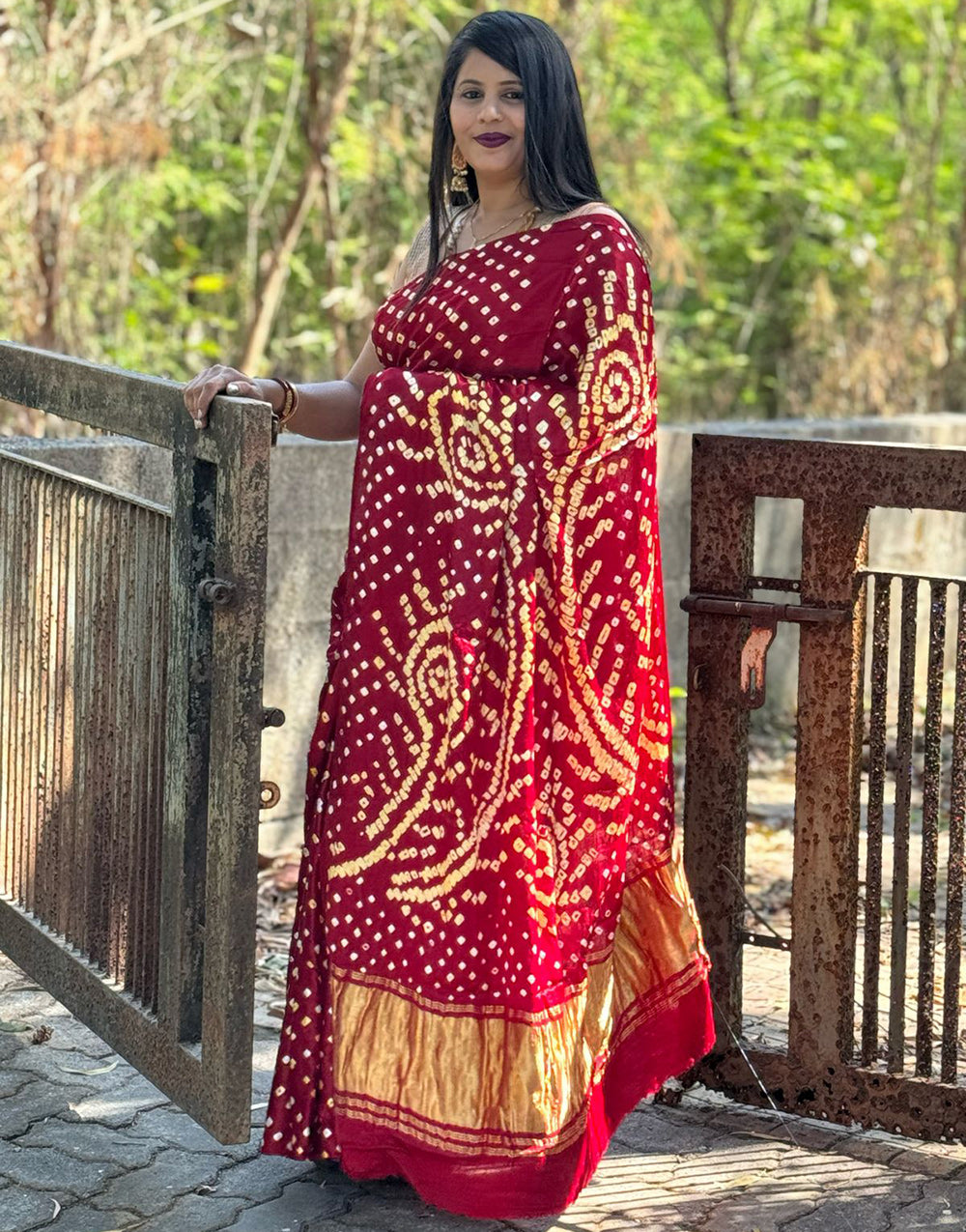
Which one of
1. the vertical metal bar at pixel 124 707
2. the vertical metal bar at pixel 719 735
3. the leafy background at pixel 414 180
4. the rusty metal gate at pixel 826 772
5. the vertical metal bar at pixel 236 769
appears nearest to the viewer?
the vertical metal bar at pixel 236 769

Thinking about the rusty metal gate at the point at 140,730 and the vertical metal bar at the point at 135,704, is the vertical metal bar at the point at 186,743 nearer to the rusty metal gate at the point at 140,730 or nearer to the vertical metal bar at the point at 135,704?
the rusty metal gate at the point at 140,730

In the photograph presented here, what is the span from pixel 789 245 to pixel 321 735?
10681 millimetres

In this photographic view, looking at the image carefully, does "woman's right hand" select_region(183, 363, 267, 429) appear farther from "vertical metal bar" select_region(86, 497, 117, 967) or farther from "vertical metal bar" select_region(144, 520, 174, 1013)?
"vertical metal bar" select_region(86, 497, 117, 967)

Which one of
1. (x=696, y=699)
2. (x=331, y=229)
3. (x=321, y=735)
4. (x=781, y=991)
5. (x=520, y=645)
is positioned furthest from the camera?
(x=331, y=229)

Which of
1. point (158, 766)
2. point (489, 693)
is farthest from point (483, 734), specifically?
point (158, 766)

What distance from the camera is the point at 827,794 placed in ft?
11.1

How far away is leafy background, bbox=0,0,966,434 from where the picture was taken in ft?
23.9

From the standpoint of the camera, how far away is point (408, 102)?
9727 millimetres

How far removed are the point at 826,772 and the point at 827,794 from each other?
0.14 ft

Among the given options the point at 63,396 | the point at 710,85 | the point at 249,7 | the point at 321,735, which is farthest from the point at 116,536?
the point at 710,85

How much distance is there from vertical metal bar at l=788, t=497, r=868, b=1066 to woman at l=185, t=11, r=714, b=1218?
39 centimetres

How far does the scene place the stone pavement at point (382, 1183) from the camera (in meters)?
3.05

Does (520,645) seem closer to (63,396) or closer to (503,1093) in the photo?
(503,1093)

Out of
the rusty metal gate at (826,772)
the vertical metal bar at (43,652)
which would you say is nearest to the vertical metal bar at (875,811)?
the rusty metal gate at (826,772)
